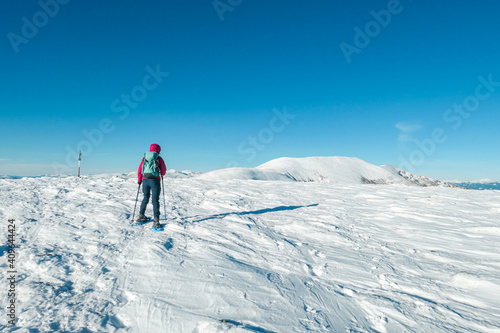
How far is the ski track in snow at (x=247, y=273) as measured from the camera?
12.1ft

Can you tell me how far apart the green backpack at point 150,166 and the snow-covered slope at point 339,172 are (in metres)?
58.2

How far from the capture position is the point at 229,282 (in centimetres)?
461

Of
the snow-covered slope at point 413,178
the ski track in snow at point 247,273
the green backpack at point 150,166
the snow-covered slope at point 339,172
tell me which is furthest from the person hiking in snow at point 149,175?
the snow-covered slope at point 413,178

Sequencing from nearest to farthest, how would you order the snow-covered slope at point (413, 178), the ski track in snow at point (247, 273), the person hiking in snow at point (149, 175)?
the ski track in snow at point (247, 273) < the person hiking in snow at point (149, 175) < the snow-covered slope at point (413, 178)

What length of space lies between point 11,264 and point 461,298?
8.40 metres

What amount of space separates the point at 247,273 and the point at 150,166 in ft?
16.6

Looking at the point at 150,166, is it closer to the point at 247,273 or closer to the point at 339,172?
the point at 247,273

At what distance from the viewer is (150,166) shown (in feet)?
27.2

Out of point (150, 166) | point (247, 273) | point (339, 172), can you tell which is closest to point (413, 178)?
point (339, 172)

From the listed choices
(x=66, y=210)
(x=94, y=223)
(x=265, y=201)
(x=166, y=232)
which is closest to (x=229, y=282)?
(x=166, y=232)

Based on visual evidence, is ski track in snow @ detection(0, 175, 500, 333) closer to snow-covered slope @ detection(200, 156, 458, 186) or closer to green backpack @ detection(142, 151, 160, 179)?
green backpack @ detection(142, 151, 160, 179)

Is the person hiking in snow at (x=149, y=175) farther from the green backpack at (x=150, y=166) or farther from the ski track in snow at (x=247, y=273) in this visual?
the ski track in snow at (x=247, y=273)

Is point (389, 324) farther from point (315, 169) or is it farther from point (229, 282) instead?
point (315, 169)

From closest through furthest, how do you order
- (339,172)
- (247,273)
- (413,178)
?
1. (247,273)
2. (339,172)
3. (413,178)
